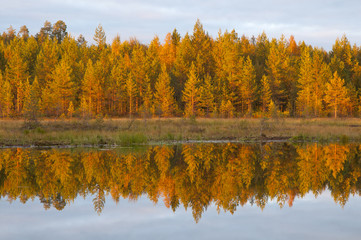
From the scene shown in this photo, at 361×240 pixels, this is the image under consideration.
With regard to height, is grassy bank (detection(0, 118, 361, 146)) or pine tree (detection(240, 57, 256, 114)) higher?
pine tree (detection(240, 57, 256, 114))

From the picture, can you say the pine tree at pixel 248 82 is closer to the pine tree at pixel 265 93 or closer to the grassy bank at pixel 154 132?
the pine tree at pixel 265 93

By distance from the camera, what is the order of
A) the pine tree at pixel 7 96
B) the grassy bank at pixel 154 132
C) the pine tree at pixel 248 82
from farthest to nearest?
the pine tree at pixel 248 82 < the pine tree at pixel 7 96 < the grassy bank at pixel 154 132

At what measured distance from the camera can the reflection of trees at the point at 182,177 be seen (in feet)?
44.8

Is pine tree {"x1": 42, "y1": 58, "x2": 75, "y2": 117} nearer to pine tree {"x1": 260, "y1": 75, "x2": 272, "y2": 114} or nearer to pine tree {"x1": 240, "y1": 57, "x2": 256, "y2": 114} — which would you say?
pine tree {"x1": 240, "y1": 57, "x2": 256, "y2": 114}

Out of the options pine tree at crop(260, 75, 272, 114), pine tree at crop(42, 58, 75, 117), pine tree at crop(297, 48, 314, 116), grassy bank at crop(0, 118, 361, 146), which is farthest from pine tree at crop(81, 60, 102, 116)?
pine tree at crop(297, 48, 314, 116)

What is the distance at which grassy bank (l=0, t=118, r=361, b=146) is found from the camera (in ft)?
101

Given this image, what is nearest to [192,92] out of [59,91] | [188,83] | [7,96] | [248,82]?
[188,83]

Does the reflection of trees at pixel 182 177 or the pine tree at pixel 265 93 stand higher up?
the pine tree at pixel 265 93

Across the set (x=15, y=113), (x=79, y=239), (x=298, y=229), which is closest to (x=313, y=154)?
(x=298, y=229)

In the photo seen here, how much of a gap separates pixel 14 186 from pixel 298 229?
34.2 feet

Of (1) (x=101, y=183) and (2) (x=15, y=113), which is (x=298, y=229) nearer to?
(1) (x=101, y=183)

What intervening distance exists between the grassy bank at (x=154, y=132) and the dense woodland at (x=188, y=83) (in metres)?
17.2

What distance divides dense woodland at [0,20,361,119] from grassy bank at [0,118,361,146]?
17229mm

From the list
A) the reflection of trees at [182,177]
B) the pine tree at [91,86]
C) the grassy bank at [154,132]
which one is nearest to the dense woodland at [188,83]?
the pine tree at [91,86]
